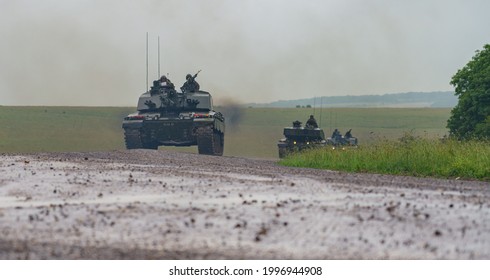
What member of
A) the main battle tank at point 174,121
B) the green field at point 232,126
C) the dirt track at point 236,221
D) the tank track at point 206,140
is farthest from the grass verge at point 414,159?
the green field at point 232,126

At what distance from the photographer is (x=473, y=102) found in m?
40.4

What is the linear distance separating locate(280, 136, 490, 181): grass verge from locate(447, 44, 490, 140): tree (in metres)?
14.3

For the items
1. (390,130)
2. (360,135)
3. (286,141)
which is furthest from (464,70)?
(390,130)

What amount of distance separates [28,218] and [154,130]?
29518 millimetres

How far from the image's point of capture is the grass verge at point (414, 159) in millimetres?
19875

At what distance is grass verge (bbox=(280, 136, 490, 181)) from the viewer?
1988 centimetres

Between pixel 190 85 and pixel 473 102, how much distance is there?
37.9 feet

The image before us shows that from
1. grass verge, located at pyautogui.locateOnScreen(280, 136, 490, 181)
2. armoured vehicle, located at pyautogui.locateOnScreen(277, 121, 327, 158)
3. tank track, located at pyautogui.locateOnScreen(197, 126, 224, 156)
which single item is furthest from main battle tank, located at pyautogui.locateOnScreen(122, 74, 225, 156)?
grass verge, located at pyautogui.locateOnScreen(280, 136, 490, 181)

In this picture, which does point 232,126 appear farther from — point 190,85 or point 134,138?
point 134,138

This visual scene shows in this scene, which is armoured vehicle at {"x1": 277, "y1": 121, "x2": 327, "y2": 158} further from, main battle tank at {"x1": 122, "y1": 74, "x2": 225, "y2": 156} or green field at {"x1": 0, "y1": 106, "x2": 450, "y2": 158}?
green field at {"x1": 0, "y1": 106, "x2": 450, "y2": 158}

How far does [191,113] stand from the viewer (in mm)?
38812

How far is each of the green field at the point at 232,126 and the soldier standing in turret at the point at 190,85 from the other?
1997 cm

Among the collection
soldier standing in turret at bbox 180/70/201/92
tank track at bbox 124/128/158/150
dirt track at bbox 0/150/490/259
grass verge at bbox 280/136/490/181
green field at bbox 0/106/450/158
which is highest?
soldier standing in turret at bbox 180/70/201/92

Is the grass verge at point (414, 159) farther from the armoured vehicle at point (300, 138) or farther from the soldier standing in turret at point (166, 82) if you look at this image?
the soldier standing in turret at point (166, 82)
